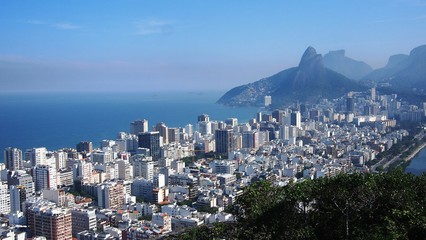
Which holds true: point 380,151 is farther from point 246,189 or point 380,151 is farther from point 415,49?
point 415,49

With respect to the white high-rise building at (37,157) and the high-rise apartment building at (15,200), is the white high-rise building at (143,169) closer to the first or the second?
the white high-rise building at (37,157)

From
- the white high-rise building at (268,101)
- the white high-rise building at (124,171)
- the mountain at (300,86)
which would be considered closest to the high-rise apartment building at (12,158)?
the white high-rise building at (124,171)

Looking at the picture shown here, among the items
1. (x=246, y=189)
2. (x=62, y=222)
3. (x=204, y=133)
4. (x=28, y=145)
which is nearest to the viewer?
(x=246, y=189)

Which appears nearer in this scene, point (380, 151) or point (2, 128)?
point (380, 151)

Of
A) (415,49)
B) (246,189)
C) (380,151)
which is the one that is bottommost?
(380,151)

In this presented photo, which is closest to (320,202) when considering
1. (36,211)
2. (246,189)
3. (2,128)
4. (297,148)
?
(246,189)

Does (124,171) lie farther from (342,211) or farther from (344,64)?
(344,64)

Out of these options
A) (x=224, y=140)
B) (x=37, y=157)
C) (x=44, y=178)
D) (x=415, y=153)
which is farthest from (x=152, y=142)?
(x=415, y=153)
